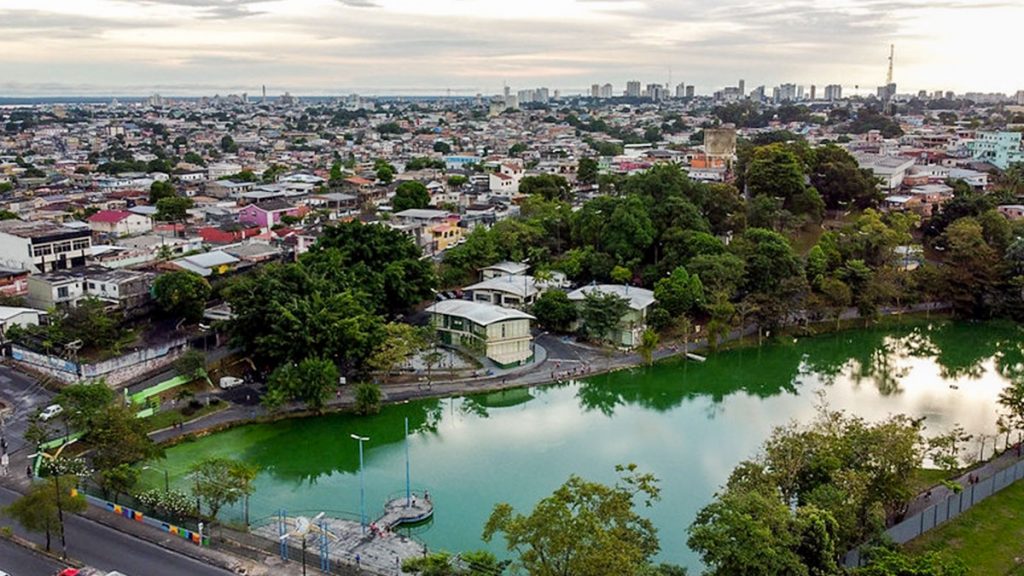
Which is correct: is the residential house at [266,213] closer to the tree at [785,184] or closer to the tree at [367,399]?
the tree at [367,399]

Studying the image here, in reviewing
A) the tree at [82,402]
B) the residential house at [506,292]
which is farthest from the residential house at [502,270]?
the tree at [82,402]

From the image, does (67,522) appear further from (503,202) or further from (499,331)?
(503,202)

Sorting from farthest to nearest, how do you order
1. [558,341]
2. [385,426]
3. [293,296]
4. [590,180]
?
[590,180] < [558,341] < [293,296] < [385,426]

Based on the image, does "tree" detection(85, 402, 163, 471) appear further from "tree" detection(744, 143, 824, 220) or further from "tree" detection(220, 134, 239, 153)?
"tree" detection(220, 134, 239, 153)

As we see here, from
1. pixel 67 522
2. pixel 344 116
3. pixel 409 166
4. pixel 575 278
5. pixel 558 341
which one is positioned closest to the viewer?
pixel 67 522

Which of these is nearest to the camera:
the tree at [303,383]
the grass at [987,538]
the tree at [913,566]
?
the tree at [913,566]

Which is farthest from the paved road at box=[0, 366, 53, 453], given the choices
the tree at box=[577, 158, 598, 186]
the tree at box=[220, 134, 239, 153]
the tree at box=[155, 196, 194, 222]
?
the tree at box=[220, 134, 239, 153]

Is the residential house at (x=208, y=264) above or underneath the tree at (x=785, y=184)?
underneath

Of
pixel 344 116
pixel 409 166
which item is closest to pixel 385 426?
pixel 409 166
